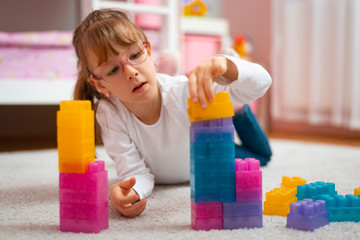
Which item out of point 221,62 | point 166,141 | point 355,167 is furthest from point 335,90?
point 221,62

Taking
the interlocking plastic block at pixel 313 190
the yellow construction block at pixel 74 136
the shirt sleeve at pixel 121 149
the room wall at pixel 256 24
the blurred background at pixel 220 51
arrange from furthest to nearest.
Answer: the room wall at pixel 256 24 < the blurred background at pixel 220 51 < the shirt sleeve at pixel 121 149 < the interlocking plastic block at pixel 313 190 < the yellow construction block at pixel 74 136

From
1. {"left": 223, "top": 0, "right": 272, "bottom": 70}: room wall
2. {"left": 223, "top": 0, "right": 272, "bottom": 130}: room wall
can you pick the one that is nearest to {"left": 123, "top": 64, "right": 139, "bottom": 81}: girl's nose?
{"left": 223, "top": 0, "right": 272, "bottom": 130}: room wall

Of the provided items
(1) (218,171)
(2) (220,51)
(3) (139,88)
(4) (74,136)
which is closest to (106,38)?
(3) (139,88)

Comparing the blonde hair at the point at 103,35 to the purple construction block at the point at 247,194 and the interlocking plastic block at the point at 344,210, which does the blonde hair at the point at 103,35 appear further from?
the interlocking plastic block at the point at 344,210

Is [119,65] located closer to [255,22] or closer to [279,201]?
[279,201]

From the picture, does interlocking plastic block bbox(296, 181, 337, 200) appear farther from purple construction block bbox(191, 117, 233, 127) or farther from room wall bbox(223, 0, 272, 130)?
room wall bbox(223, 0, 272, 130)

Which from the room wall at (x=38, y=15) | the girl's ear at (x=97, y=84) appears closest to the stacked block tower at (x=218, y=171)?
the girl's ear at (x=97, y=84)

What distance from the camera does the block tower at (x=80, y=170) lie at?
0.67 meters

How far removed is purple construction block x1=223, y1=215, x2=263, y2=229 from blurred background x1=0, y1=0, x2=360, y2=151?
53.2 inches

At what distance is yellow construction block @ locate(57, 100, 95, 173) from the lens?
2.20 feet

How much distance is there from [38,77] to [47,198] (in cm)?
103

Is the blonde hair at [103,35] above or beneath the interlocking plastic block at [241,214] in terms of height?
above

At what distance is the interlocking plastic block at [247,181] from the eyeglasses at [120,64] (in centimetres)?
36

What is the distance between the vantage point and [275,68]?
2912mm
